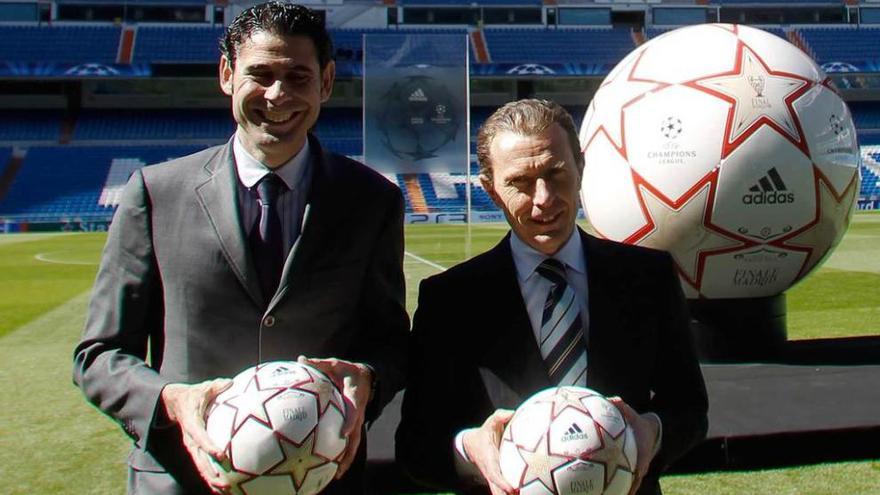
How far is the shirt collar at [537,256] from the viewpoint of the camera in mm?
2000

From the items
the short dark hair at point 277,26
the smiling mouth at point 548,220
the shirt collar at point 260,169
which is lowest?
the smiling mouth at point 548,220

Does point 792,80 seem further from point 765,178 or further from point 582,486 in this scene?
point 582,486

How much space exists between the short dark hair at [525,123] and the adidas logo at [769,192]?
2257 millimetres

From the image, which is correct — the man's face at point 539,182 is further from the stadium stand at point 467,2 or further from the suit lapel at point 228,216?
the stadium stand at point 467,2

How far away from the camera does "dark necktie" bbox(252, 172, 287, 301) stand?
2000mm

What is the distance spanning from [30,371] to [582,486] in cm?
551

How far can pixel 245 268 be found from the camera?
1.96 meters

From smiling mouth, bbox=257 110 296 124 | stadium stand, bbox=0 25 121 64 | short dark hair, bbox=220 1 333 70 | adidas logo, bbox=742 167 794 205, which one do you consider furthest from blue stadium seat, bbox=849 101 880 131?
smiling mouth, bbox=257 110 296 124

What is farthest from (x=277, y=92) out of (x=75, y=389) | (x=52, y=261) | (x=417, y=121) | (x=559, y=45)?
(x=559, y=45)

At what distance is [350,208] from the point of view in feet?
6.81

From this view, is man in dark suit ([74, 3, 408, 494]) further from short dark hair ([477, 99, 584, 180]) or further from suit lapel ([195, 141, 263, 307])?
short dark hair ([477, 99, 584, 180])

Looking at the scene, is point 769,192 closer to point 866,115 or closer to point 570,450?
point 570,450

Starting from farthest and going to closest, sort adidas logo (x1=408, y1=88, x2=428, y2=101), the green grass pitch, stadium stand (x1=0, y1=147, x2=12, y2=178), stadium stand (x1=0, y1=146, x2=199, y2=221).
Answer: stadium stand (x1=0, y1=147, x2=12, y2=178) < stadium stand (x1=0, y1=146, x2=199, y2=221) < adidas logo (x1=408, y1=88, x2=428, y2=101) < the green grass pitch

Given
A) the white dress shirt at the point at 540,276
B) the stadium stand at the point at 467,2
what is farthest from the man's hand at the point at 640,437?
the stadium stand at the point at 467,2
